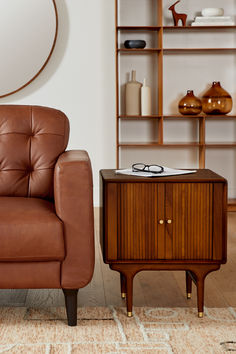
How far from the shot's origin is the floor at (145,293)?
2457 millimetres

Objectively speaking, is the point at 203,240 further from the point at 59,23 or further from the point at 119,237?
the point at 59,23

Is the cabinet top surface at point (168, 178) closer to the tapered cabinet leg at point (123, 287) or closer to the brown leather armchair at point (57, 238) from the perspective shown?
the brown leather armchair at point (57, 238)

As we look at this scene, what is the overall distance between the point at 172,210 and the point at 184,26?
108 inches

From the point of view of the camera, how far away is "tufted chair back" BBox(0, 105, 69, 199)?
2594 mm

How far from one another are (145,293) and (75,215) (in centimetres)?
64

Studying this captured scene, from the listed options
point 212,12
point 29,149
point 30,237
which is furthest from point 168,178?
point 212,12

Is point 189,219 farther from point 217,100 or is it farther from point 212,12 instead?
point 212,12

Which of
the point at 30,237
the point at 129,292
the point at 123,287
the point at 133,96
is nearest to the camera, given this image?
the point at 30,237

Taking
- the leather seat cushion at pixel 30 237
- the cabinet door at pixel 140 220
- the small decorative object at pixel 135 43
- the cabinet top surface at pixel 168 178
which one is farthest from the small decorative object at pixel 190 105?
the leather seat cushion at pixel 30 237

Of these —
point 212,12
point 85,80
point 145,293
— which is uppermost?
point 212,12

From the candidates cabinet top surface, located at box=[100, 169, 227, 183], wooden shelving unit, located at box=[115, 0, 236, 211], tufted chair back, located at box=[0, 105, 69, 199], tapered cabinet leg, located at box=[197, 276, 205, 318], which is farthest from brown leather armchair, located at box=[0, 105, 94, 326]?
wooden shelving unit, located at box=[115, 0, 236, 211]

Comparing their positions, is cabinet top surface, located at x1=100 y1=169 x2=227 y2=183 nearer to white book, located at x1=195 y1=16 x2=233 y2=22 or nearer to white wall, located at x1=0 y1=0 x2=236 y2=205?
white wall, located at x1=0 y1=0 x2=236 y2=205

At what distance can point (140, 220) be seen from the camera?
220cm

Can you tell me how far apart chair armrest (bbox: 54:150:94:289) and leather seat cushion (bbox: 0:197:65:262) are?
41 millimetres
